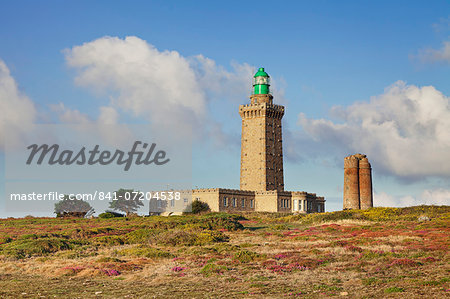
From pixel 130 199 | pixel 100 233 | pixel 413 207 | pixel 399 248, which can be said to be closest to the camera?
pixel 399 248

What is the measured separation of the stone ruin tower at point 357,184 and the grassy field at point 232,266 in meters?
29.7

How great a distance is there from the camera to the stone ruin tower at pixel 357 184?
75.6 metres

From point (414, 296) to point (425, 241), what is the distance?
17069mm

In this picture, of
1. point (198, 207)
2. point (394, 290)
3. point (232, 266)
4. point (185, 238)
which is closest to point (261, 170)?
point (198, 207)

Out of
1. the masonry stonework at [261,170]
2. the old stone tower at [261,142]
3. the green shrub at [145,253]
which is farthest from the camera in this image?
the old stone tower at [261,142]

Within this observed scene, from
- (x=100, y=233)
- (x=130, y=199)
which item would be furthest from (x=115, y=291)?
(x=130, y=199)

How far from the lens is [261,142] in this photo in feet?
306

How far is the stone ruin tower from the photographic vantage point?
248ft

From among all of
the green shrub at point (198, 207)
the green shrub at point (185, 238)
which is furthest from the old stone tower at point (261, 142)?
the green shrub at point (185, 238)

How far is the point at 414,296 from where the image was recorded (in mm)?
19266

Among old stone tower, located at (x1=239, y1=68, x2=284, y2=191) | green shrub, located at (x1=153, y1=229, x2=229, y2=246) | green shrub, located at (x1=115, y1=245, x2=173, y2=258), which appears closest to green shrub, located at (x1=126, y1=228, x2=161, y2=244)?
green shrub, located at (x1=153, y1=229, x2=229, y2=246)

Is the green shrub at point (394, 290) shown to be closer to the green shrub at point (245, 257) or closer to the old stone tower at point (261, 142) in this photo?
the green shrub at point (245, 257)

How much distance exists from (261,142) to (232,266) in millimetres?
65490

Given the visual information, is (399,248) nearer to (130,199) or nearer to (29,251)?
(29,251)
